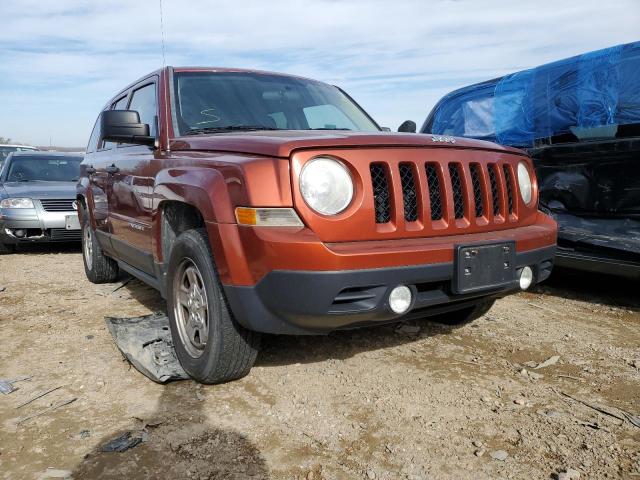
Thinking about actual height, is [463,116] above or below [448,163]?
above

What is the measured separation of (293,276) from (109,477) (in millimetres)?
1018

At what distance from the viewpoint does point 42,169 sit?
27.4 feet

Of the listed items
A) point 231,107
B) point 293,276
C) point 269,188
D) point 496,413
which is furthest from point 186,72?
point 496,413

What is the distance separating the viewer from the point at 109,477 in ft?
6.50

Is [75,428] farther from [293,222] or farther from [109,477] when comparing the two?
[293,222]

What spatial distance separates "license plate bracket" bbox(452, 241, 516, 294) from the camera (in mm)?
2428

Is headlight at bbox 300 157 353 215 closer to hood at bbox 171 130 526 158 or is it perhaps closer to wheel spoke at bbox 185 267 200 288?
hood at bbox 171 130 526 158

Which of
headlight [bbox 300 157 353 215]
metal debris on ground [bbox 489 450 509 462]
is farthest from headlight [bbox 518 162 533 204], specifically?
metal debris on ground [bbox 489 450 509 462]

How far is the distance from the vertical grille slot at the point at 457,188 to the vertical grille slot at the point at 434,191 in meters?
0.12

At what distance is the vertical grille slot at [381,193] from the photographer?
7.81ft

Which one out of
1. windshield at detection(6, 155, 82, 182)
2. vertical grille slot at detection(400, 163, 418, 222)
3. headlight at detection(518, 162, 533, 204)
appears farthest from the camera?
windshield at detection(6, 155, 82, 182)

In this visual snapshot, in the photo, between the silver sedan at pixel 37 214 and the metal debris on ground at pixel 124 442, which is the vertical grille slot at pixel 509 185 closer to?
the metal debris on ground at pixel 124 442

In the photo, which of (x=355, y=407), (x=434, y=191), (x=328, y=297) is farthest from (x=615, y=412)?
(x=328, y=297)

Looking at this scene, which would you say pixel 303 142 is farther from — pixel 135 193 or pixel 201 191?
pixel 135 193
